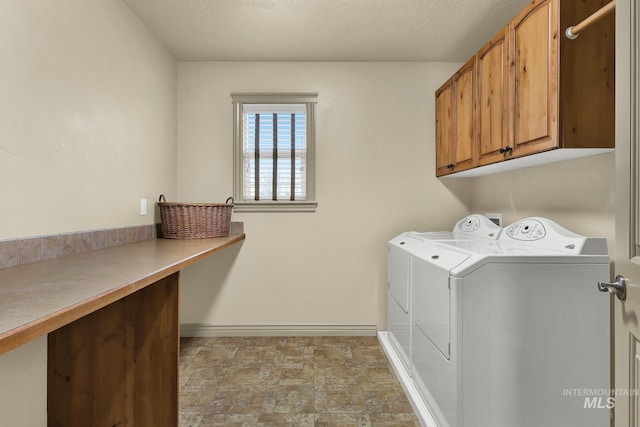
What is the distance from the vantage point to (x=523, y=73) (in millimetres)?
1724

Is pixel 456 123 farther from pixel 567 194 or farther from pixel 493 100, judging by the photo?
pixel 567 194

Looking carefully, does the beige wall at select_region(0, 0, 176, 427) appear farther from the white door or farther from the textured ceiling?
the white door

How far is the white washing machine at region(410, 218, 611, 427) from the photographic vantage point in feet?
4.73

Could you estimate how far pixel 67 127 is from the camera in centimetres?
163

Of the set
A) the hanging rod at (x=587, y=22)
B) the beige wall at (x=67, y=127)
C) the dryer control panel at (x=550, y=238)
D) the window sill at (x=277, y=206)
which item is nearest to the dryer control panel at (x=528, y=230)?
the dryer control panel at (x=550, y=238)

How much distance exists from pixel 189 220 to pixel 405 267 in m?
1.50

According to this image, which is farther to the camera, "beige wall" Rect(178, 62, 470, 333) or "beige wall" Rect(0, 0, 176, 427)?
"beige wall" Rect(178, 62, 470, 333)

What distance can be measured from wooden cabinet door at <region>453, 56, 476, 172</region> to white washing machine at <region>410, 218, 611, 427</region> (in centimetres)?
Result: 98

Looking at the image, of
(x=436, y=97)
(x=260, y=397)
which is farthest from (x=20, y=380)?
(x=436, y=97)

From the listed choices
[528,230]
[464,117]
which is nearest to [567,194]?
[528,230]

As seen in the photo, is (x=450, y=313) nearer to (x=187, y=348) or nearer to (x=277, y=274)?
(x=277, y=274)

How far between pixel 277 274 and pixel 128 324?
1.51 m

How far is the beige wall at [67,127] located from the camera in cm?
129

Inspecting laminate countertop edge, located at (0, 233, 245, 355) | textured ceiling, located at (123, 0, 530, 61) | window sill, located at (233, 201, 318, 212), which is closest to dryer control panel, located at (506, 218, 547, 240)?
textured ceiling, located at (123, 0, 530, 61)
